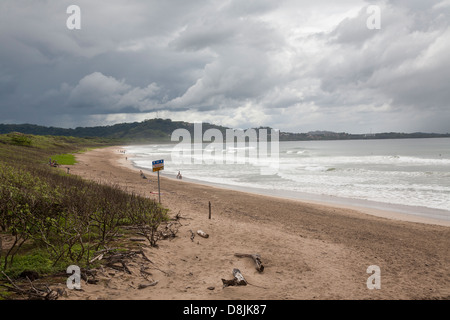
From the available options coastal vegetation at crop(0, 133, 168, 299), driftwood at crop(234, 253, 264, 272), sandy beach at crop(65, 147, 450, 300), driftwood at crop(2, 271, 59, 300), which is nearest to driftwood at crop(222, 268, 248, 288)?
sandy beach at crop(65, 147, 450, 300)

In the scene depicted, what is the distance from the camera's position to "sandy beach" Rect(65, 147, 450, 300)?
573cm

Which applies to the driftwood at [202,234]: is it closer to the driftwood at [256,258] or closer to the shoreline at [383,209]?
the driftwood at [256,258]

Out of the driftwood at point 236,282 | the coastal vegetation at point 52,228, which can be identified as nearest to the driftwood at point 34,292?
the coastal vegetation at point 52,228

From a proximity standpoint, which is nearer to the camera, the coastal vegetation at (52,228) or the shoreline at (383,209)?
the coastal vegetation at (52,228)

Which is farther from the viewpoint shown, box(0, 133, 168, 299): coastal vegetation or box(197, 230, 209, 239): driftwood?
box(197, 230, 209, 239): driftwood

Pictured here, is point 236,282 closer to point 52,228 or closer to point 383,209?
point 52,228

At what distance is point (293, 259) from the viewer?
794 cm

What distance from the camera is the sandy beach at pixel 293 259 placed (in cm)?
573

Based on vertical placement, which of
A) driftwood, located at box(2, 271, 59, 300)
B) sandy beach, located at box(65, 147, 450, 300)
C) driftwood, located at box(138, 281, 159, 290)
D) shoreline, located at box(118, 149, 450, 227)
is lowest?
shoreline, located at box(118, 149, 450, 227)

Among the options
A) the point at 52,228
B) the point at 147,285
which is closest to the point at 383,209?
the point at 147,285

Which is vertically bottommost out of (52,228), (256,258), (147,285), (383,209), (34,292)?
(383,209)

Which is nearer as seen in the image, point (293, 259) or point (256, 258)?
point (256, 258)

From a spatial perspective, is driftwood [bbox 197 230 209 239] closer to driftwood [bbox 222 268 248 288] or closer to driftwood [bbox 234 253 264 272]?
driftwood [bbox 234 253 264 272]
